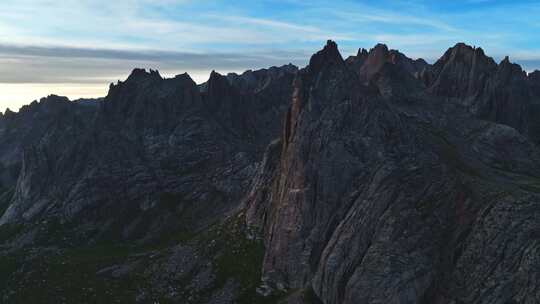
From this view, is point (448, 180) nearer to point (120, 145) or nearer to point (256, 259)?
point (256, 259)

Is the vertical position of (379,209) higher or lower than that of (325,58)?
lower

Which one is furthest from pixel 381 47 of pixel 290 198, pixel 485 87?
pixel 290 198

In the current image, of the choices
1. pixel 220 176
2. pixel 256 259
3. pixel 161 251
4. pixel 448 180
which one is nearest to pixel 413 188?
pixel 448 180

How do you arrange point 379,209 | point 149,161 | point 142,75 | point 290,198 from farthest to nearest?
point 142,75 → point 149,161 → point 290,198 → point 379,209

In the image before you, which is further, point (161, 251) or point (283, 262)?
point (161, 251)

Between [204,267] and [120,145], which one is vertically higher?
[120,145]

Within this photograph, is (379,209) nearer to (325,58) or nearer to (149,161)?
(325,58)

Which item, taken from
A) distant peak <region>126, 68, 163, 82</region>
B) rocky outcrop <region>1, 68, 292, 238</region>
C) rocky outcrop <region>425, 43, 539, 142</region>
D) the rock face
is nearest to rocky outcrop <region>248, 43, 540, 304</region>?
the rock face

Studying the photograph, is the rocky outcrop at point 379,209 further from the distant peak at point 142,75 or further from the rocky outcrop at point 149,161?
the distant peak at point 142,75

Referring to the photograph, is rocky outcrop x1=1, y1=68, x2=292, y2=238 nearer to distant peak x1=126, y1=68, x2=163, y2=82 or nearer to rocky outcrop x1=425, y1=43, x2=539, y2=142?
distant peak x1=126, y1=68, x2=163, y2=82
